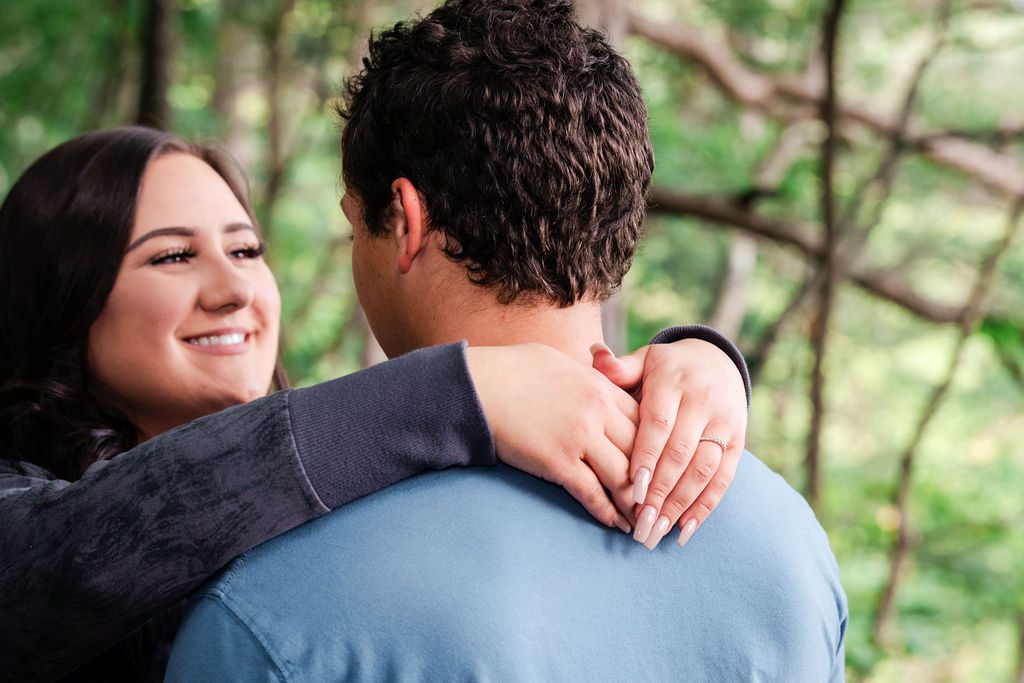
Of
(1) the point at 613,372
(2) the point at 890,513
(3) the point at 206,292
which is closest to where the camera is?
(1) the point at 613,372

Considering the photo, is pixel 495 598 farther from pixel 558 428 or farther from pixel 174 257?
pixel 174 257

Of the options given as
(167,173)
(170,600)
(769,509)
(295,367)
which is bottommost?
(295,367)

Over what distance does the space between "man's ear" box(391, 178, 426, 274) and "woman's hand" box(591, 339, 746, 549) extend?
24 centimetres

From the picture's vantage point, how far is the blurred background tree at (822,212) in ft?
14.1

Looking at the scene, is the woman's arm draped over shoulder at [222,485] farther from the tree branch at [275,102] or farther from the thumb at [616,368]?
the tree branch at [275,102]

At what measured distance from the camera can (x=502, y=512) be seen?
100 cm

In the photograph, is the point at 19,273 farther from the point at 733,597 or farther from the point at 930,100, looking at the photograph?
the point at 930,100

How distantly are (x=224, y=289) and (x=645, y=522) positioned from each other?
42.1 inches

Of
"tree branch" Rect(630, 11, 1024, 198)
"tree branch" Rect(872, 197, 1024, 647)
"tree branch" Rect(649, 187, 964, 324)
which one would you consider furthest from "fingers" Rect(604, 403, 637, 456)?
"tree branch" Rect(630, 11, 1024, 198)

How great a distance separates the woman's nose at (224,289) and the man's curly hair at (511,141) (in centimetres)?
69

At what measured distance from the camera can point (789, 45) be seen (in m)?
7.00

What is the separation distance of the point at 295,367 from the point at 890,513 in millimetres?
4220

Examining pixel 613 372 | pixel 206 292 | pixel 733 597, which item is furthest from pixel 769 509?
pixel 206 292

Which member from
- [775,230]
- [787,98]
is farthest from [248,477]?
[787,98]
